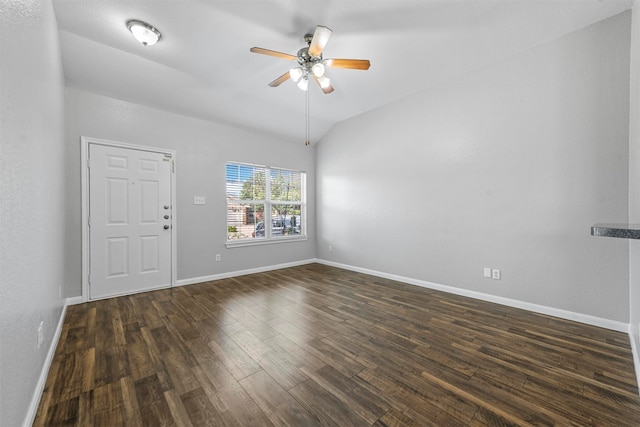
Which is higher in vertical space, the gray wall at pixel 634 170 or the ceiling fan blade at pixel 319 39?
the ceiling fan blade at pixel 319 39

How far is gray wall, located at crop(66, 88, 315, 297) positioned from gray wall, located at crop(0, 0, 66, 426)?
52.1 inches

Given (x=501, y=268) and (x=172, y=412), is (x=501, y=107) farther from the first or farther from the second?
(x=172, y=412)

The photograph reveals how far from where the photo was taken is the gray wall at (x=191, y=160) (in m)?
3.15

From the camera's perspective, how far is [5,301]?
106cm

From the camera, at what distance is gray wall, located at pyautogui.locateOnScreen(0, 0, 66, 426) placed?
107 centimetres

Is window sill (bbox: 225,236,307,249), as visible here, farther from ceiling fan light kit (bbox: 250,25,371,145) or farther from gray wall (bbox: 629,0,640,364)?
gray wall (bbox: 629,0,640,364)

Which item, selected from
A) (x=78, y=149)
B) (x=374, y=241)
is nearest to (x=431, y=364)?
(x=374, y=241)

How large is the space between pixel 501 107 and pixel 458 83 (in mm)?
653

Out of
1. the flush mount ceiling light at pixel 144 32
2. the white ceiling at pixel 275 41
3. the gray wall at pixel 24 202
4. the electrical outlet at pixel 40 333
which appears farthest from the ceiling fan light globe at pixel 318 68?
the electrical outlet at pixel 40 333

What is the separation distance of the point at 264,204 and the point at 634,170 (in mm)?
4626

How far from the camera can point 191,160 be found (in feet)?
13.2

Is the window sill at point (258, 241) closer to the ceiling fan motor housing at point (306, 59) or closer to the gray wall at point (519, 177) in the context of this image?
the gray wall at point (519, 177)

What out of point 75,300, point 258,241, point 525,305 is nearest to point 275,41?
point 258,241

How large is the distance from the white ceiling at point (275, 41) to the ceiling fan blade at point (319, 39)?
1.01 ft
